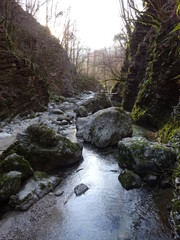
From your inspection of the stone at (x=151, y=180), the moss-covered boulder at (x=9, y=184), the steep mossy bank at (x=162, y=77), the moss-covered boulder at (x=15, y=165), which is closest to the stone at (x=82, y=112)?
the steep mossy bank at (x=162, y=77)

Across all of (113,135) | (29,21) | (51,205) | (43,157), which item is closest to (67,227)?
(51,205)

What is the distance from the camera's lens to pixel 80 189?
150 inches

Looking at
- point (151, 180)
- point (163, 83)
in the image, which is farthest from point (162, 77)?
point (151, 180)

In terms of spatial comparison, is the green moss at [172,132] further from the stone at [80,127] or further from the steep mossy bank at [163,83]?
the stone at [80,127]

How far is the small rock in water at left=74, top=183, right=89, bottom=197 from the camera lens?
372cm

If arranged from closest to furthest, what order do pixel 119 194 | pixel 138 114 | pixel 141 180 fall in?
pixel 119 194
pixel 141 180
pixel 138 114

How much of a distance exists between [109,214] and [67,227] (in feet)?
2.31

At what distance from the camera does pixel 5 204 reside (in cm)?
336

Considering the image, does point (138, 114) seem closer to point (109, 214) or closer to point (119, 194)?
point (119, 194)

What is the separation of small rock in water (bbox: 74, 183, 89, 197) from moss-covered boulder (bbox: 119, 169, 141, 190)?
29.0 inches

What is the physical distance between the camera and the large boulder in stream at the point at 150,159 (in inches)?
157

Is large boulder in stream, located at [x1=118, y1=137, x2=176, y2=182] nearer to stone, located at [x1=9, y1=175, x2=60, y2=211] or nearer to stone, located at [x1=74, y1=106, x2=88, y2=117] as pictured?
stone, located at [x1=9, y1=175, x2=60, y2=211]

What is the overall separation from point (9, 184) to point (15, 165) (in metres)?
0.49

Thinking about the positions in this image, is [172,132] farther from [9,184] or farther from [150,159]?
[9,184]
